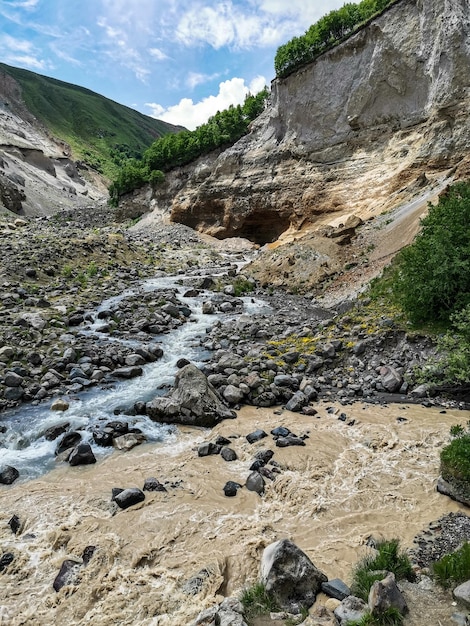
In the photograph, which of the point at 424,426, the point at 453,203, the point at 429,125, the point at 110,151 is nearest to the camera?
the point at 424,426

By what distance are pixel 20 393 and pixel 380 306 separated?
14.4 metres

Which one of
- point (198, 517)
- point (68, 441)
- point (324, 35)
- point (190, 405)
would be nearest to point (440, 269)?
point (190, 405)

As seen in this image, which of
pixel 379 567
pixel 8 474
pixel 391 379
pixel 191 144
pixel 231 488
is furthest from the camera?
pixel 191 144

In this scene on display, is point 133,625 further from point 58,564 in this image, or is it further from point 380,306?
point 380,306

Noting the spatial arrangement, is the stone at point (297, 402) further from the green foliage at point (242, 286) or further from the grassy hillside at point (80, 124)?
the grassy hillside at point (80, 124)

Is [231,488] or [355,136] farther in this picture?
[355,136]

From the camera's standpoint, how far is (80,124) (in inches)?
6511

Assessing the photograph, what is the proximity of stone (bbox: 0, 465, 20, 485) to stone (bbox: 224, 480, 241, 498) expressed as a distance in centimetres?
484

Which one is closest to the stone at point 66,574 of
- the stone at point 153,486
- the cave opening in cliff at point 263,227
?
the stone at point 153,486

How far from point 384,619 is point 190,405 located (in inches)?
306

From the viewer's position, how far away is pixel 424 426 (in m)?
11.1

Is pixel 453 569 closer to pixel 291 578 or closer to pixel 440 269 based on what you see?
pixel 291 578

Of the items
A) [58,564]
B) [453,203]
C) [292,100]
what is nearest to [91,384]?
[58,564]

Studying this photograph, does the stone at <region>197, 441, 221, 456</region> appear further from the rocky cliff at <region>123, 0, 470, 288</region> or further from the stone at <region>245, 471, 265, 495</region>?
the rocky cliff at <region>123, 0, 470, 288</region>
